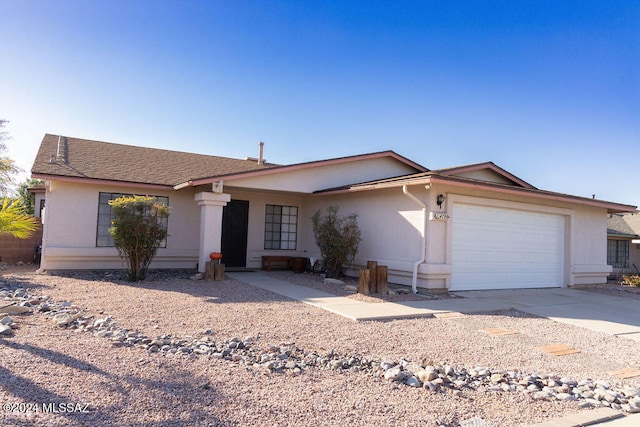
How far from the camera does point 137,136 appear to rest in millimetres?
18375

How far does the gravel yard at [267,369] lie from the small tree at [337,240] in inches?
154

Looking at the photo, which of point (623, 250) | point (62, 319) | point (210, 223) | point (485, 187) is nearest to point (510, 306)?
point (485, 187)

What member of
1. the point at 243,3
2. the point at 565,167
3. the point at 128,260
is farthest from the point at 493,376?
the point at 565,167

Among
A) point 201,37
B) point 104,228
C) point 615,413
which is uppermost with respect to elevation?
point 201,37

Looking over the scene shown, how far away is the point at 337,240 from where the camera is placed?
38.6ft

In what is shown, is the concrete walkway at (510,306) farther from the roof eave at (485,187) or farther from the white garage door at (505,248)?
the roof eave at (485,187)

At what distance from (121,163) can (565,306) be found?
1303 cm

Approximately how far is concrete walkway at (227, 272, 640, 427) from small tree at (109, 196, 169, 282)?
255 cm

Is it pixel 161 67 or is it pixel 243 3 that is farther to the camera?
pixel 161 67

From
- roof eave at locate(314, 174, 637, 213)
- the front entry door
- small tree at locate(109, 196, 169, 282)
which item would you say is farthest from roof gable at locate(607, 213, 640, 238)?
small tree at locate(109, 196, 169, 282)

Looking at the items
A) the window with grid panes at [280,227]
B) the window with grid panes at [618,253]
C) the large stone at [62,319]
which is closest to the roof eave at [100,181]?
the window with grid panes at [280,227]

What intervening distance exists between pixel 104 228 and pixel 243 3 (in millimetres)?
7462

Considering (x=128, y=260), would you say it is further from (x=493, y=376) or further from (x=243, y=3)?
(x=493, y=376)

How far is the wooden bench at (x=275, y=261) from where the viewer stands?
46.7 feet
